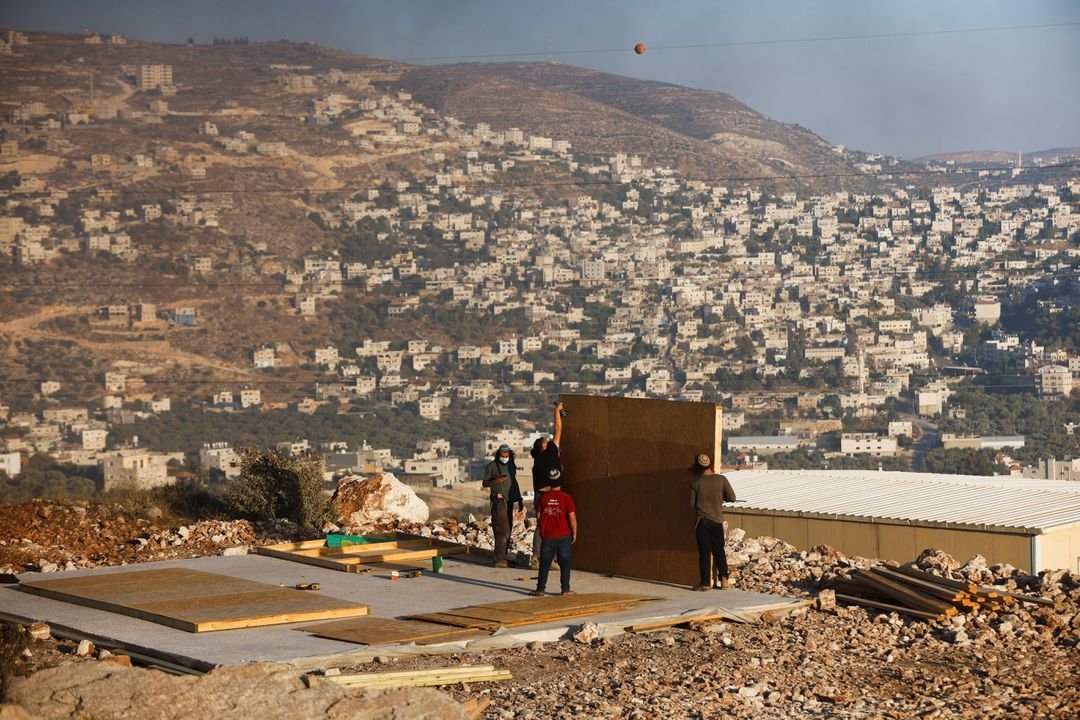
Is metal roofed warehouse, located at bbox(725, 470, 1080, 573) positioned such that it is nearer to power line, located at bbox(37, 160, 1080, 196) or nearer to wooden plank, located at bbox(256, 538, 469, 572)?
wooden plank, located at bbox(256, 538, 469, 572)

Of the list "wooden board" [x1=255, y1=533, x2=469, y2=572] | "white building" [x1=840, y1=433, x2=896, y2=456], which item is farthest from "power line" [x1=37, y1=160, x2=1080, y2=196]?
"wooden board" [x1=255, y1=533, x2=469, y2=572]

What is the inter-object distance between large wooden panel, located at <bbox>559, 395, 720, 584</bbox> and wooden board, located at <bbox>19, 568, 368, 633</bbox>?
3041mm

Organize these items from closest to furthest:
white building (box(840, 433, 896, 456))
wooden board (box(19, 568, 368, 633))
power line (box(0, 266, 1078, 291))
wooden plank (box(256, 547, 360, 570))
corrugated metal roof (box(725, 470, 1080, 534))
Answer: wooden board (box(19, 568, 368, 633)) → wooden plank (box(256, 547, 360, 570)) → corrugated metal roof (box(725, 470, 1080, 534)) → white building (box(840, 433, 896, 456)) → power line (box(0, 266, 1078, 291))

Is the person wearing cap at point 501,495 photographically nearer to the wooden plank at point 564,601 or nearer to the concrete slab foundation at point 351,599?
the concrete slab foundation at point 351,599

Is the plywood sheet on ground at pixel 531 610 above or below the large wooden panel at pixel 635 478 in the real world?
below

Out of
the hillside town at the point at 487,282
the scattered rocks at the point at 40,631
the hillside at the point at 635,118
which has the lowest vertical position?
A: the scattered rocks at the point at 40,631

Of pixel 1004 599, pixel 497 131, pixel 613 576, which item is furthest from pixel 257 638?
pixel 497 131

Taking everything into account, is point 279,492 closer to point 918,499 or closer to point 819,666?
point 819,666

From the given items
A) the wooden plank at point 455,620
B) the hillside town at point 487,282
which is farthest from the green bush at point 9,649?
the hillside town at point 487,282

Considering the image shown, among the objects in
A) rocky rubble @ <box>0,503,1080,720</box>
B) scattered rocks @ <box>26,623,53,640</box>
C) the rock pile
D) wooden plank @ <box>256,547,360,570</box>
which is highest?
the rock pile

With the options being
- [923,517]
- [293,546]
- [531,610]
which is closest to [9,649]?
[531,610]

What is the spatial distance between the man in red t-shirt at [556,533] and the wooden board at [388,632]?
1612 mm

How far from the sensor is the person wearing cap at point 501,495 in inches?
589

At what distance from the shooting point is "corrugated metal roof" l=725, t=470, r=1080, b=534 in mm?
22266
